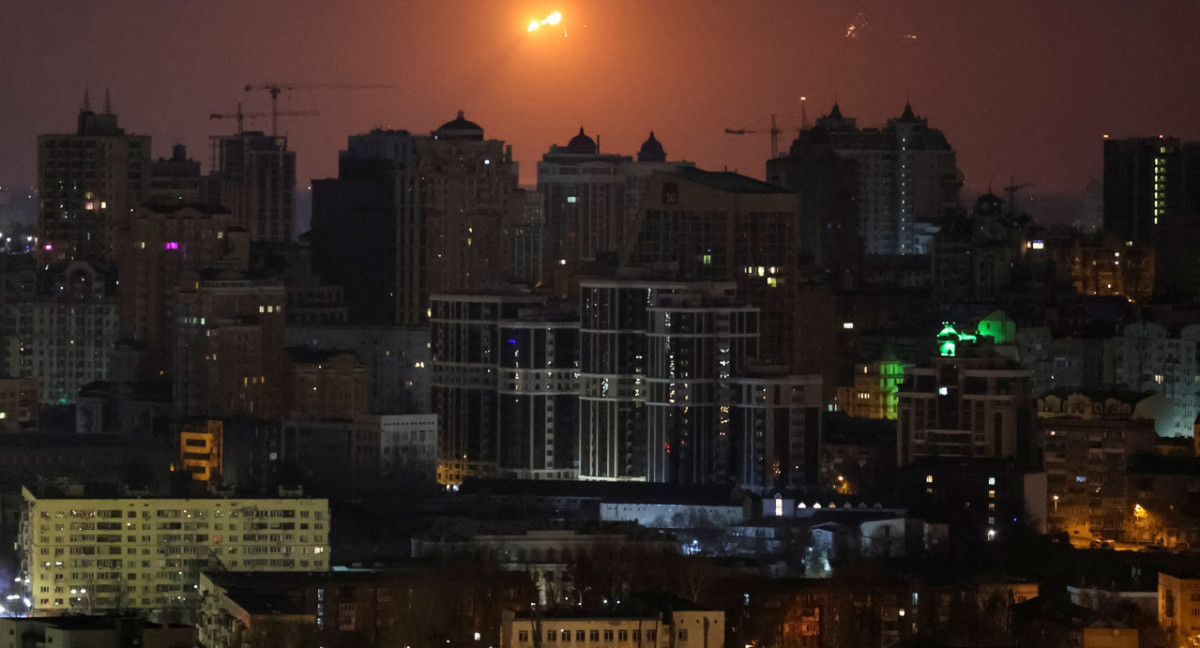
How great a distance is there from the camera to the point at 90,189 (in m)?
101

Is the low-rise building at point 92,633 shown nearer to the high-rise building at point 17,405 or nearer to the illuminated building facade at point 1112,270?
the high-rise building at point 17,405

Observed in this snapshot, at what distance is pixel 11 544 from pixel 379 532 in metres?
6.05

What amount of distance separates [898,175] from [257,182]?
1605cm

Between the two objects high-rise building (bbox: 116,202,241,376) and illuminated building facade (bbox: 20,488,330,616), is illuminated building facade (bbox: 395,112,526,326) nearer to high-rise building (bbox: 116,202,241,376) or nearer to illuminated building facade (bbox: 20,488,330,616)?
high-rise building (bbox: 116,202,241,376)

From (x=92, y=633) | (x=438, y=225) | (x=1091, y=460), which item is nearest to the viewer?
(x=92, y=633)

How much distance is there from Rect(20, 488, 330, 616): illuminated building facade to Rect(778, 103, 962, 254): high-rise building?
140 feet

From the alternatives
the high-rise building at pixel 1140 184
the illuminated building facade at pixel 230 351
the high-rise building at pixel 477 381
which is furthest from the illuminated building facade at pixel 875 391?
the high-rise building at pixel 1140 184

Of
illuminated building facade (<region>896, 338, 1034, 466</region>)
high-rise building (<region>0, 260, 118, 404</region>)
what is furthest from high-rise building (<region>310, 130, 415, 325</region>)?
illuminated building facade (<region>896, 338, 1034, 466</region>)

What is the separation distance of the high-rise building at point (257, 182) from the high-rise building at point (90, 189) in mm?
7715

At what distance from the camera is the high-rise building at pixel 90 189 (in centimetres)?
10119

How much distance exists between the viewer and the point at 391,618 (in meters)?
62.8

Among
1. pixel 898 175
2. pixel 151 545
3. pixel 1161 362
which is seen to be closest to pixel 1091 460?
pixel 1161 362

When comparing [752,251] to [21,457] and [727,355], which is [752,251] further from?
[21,457]

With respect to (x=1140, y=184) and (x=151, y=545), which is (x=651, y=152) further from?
(x=151, y=545)
